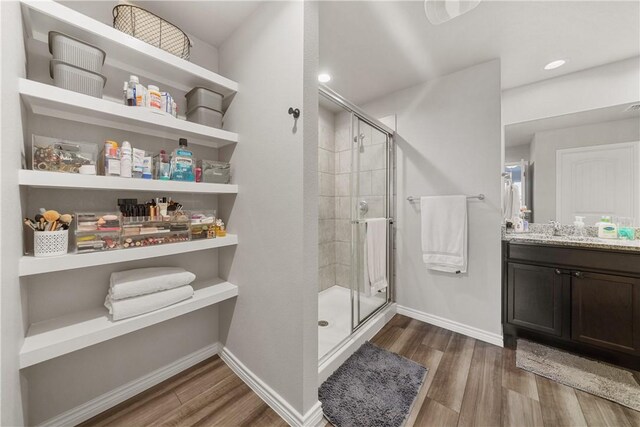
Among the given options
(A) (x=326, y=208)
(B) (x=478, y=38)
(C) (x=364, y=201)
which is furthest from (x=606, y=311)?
(A) (x=326, y=208)

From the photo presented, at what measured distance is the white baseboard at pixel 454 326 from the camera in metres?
1.96

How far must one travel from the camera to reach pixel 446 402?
1.37 metres

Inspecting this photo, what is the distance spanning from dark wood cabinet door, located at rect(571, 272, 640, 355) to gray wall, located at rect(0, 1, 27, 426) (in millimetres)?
2948

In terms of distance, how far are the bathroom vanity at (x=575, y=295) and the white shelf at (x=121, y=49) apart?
2.51 m

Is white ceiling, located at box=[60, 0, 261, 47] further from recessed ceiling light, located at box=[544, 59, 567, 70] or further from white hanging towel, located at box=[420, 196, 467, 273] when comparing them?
recessed ceiling light, located at box=[544, 59, 567, 70]

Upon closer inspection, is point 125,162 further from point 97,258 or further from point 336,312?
point 336,312

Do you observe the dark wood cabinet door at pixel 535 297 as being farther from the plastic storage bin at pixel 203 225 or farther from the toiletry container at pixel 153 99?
the toiletry container at pixel 153 99

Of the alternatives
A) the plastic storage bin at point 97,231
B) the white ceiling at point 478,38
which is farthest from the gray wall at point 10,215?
the white ceiling at point 478,38

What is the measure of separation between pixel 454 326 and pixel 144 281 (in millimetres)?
2423

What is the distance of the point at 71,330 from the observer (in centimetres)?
108

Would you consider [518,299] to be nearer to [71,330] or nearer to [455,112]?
[455,112]

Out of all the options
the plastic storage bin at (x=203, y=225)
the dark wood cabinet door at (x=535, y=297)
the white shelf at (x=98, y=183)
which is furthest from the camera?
the dark wood cabinet door at (x=535, y=297)

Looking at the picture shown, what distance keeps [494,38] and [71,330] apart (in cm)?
303

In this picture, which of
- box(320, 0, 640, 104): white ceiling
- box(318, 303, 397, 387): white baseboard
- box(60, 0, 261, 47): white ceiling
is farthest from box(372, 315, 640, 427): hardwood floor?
box(60, 0, 261, 47): white ceiling
